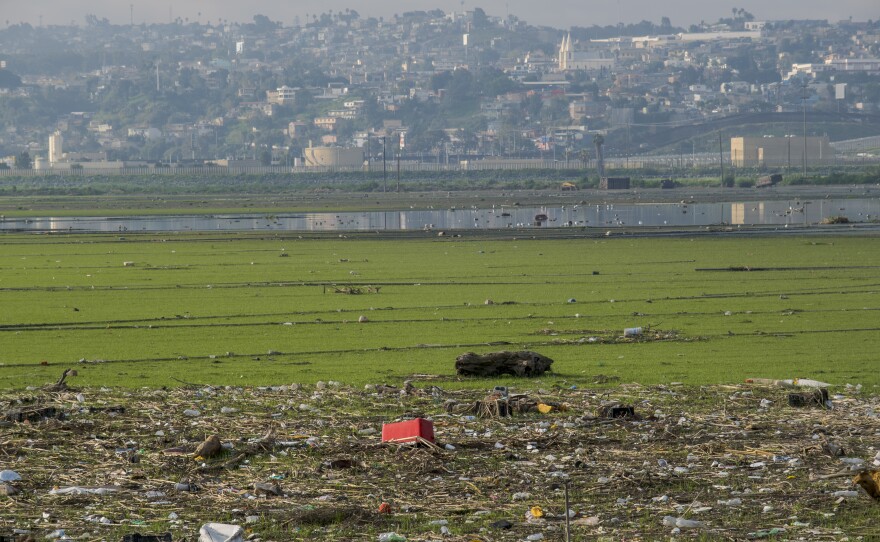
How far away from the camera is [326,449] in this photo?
11.2m

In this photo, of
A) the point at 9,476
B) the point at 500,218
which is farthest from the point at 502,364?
the point at 500,218

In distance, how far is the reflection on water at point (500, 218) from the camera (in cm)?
5825

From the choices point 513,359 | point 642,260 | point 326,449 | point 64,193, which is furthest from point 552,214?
point 64,193

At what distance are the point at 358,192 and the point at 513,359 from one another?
115161 millimetres

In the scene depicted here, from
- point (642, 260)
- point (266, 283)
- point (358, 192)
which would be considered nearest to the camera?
point (266, 283)

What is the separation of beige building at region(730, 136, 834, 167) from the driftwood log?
162m

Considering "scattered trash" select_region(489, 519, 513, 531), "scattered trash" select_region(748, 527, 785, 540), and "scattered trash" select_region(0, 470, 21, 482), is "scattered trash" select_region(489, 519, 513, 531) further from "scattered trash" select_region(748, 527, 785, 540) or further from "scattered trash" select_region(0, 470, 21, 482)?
"scattered trash" select_region(0, 470, 21, 482)

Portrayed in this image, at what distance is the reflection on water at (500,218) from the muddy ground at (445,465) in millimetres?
42639

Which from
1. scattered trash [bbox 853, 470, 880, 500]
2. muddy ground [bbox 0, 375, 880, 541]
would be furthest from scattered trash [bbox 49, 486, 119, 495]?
scattered trash [bbox 853, 470, 880, 500]

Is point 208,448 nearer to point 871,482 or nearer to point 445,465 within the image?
point 445,465

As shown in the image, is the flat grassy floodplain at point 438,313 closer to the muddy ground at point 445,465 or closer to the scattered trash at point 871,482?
the muddy ground at point 445,465

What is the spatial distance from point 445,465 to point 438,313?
40.6ft

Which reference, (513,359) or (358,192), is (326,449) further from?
(358,192)

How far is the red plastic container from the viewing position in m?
11.1
